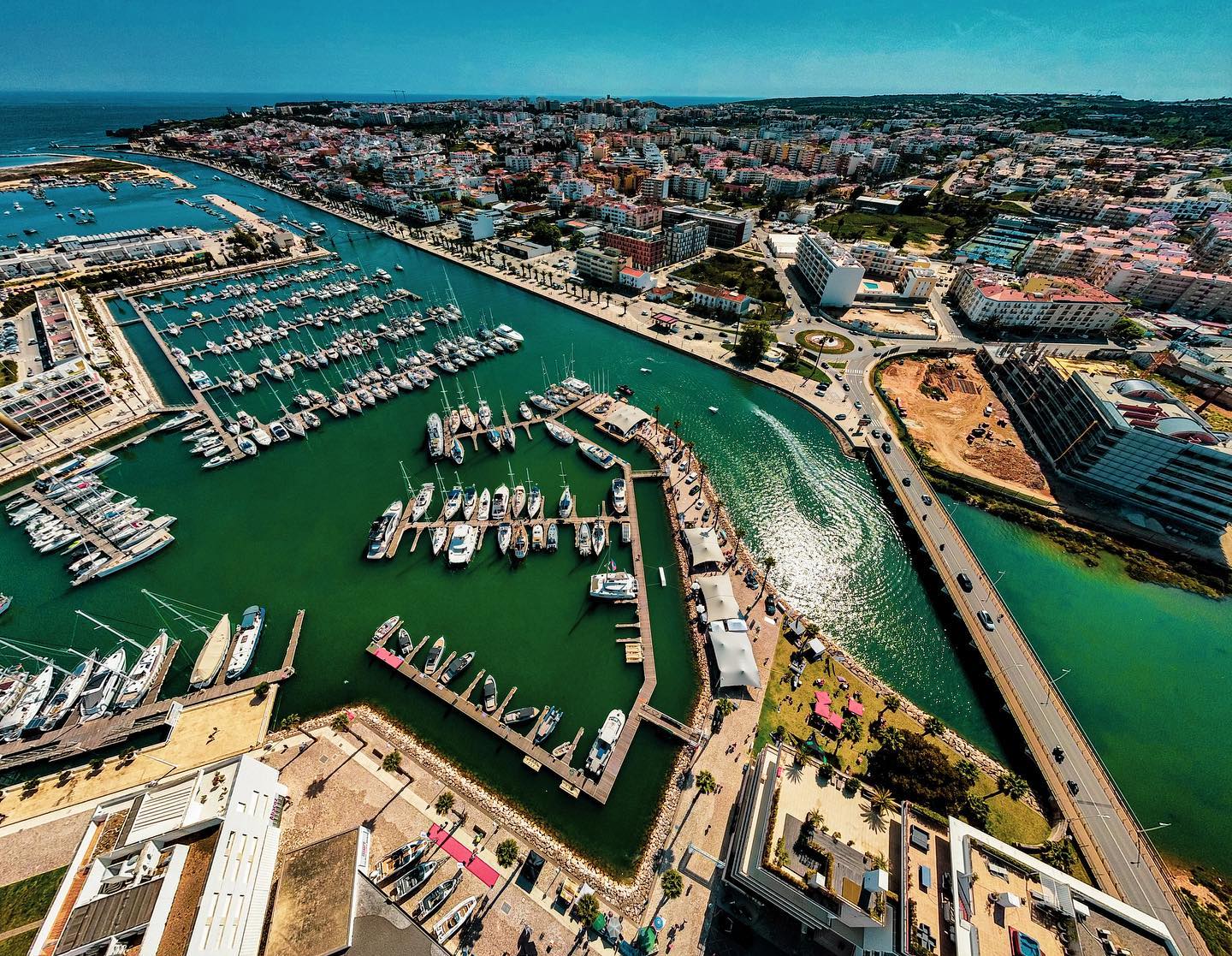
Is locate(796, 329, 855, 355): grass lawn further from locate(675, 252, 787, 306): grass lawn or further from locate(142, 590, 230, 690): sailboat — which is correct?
locate(142, 590, 230, 690): sailboat

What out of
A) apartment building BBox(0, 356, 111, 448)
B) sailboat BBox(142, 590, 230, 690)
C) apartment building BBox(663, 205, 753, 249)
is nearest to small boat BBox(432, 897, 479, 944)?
sailboat BBox(142, 590, 230, 690)

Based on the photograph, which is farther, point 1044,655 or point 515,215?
point 515,215

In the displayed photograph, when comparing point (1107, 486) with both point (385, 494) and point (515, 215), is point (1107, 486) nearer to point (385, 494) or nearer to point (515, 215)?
point (385, 494)

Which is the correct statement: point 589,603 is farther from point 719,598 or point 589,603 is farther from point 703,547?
point 703,547

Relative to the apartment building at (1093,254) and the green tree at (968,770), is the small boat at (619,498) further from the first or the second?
the apartment building at (1093,254)

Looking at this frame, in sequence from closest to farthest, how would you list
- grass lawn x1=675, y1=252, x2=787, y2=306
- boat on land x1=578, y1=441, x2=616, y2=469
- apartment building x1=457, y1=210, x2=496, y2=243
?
boat on land x1=578, y1=441, x2=616, y2=469, grass lawn x1=675, y1=252, x2=787, y2=306, apartment building x1=457, y1=210, x2=496, y2=243

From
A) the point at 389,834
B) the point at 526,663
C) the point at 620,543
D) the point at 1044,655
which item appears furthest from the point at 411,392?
the point at 1044,655
